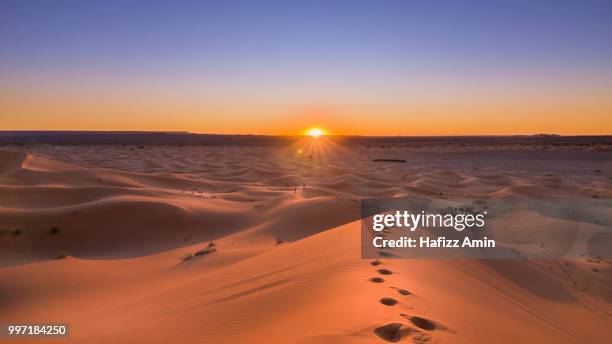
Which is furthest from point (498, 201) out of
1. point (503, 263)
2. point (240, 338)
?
point (240, 338)

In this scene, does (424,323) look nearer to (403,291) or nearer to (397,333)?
(397,333)

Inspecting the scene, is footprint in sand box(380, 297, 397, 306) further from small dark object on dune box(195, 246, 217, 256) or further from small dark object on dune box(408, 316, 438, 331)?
small dark object on dune box(195, 246, 217, 256)

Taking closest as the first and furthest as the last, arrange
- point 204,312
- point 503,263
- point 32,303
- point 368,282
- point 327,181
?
point 204,312
point 368,282
point 32,303
point 503,263
point 327,181

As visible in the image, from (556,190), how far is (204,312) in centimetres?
1471

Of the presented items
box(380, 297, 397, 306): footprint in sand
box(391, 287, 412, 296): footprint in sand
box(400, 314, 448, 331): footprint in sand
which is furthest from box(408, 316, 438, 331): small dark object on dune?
box(391, 287, 412, 296): footprint in sand

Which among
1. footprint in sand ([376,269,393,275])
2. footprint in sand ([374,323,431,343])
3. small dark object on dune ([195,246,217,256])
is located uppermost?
footprint in sand ([374,323,431,343])

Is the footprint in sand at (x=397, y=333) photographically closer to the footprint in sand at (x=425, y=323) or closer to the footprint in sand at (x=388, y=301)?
the footprint in sand at (x=425, y=323)

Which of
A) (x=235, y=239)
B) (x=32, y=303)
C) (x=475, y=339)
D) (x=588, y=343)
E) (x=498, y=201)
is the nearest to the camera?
(x=475, y=339)

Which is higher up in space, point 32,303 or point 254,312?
point 254,312

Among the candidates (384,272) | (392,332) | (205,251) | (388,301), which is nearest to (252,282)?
(384,272)

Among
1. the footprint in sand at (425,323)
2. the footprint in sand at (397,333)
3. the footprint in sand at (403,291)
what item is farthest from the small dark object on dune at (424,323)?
the footprint in sand at (403,291)

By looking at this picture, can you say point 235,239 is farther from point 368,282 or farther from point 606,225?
point 606,225

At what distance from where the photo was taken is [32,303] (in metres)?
5.13

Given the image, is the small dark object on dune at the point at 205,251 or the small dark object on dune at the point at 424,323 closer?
the small dark object on dune at the point at 424,323
